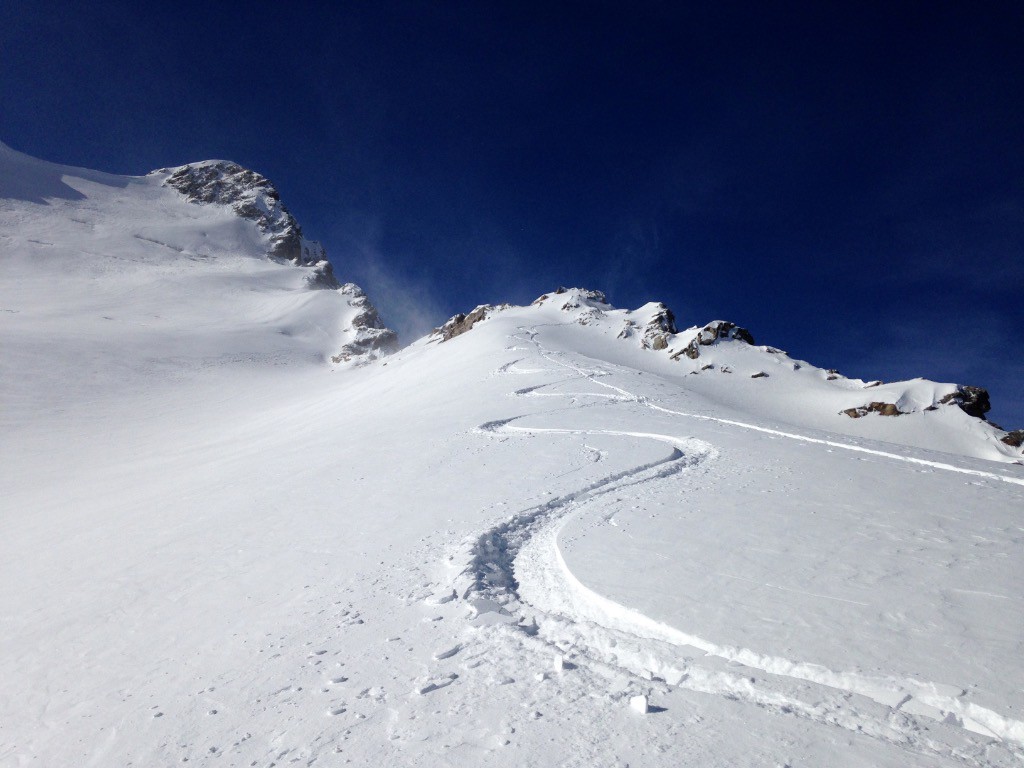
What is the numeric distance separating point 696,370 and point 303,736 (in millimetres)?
40065

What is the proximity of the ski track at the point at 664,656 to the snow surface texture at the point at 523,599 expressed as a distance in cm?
3

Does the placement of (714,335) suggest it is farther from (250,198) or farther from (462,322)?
(250,198)

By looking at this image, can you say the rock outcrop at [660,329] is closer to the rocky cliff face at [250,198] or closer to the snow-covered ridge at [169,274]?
the snow-covered ridge at [169,274]

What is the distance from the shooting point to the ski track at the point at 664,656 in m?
3.42

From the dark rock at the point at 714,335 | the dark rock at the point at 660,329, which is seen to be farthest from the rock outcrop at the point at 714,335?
the dark rock at the point at 660,329

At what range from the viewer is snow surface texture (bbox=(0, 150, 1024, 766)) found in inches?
139

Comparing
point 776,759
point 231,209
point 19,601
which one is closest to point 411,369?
point 19,601

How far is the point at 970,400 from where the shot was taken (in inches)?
1373

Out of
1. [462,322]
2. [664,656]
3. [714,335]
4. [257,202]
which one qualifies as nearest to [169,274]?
[462,322]

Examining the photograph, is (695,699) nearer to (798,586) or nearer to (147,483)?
(798,586)

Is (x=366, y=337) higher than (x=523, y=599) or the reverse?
higher

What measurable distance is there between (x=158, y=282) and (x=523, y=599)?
7680cm

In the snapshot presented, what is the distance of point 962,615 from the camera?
15.3ft

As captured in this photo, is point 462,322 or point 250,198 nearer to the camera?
point 462,322
